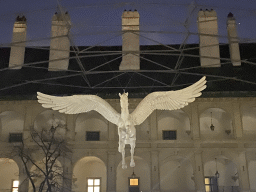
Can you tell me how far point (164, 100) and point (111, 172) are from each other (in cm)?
1287

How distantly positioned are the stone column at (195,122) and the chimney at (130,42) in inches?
220

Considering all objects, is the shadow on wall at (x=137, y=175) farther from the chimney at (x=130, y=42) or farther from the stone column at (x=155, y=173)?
the chimney at (x=130, y=42)

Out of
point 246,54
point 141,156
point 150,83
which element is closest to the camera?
point 150,83

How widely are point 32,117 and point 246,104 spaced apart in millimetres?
16293

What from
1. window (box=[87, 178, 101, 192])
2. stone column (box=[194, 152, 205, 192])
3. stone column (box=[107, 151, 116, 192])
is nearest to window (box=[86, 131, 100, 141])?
stone column (box=[107, 151, 116, 192])

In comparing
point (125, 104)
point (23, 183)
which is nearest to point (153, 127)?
point (23, 183)

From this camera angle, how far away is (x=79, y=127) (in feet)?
90.5

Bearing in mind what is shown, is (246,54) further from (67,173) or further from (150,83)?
(67,173)

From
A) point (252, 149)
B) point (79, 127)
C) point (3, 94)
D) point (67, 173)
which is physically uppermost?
point (3, 94)

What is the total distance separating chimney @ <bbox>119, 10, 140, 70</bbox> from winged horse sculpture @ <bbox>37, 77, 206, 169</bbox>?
10.7m

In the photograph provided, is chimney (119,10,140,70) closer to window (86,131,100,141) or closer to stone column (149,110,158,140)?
stone column (149,110,158,140)

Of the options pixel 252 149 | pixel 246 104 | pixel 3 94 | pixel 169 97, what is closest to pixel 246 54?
pixel 246 104

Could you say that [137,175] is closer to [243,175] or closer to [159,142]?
[159,142]

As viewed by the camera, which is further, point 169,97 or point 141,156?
point 141,156
